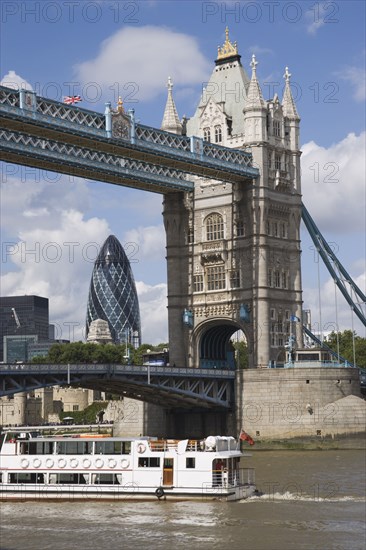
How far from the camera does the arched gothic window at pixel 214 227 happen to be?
116 m

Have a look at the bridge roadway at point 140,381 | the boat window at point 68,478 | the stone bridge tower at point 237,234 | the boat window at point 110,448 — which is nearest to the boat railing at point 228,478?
the boat window at point 110,448

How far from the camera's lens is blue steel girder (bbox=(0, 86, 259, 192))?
89500 mm

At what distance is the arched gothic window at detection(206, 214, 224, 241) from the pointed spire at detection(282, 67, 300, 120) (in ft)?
42.7

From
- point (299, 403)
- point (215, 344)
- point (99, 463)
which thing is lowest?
point (99, 463)

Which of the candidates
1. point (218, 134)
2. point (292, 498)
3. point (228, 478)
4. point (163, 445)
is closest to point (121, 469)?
point (163, 445)

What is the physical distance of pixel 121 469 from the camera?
65.2 meters

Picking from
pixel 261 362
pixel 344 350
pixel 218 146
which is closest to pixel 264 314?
pixel 261 362

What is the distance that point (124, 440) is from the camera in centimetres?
6538

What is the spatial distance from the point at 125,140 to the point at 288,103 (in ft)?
89.2

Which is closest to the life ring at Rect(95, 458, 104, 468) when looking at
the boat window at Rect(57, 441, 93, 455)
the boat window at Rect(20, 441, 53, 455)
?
the boat window at Rect(57, 441, 93, 455)

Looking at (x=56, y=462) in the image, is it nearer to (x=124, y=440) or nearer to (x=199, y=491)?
(x=124, y=440)

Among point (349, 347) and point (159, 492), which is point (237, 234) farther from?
point (159, 492)

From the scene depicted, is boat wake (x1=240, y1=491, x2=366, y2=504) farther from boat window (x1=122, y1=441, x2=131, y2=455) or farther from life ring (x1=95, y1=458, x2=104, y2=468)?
life ring (x1=95, y1=458, x2=104, y2=468)

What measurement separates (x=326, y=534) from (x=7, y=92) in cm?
4880
